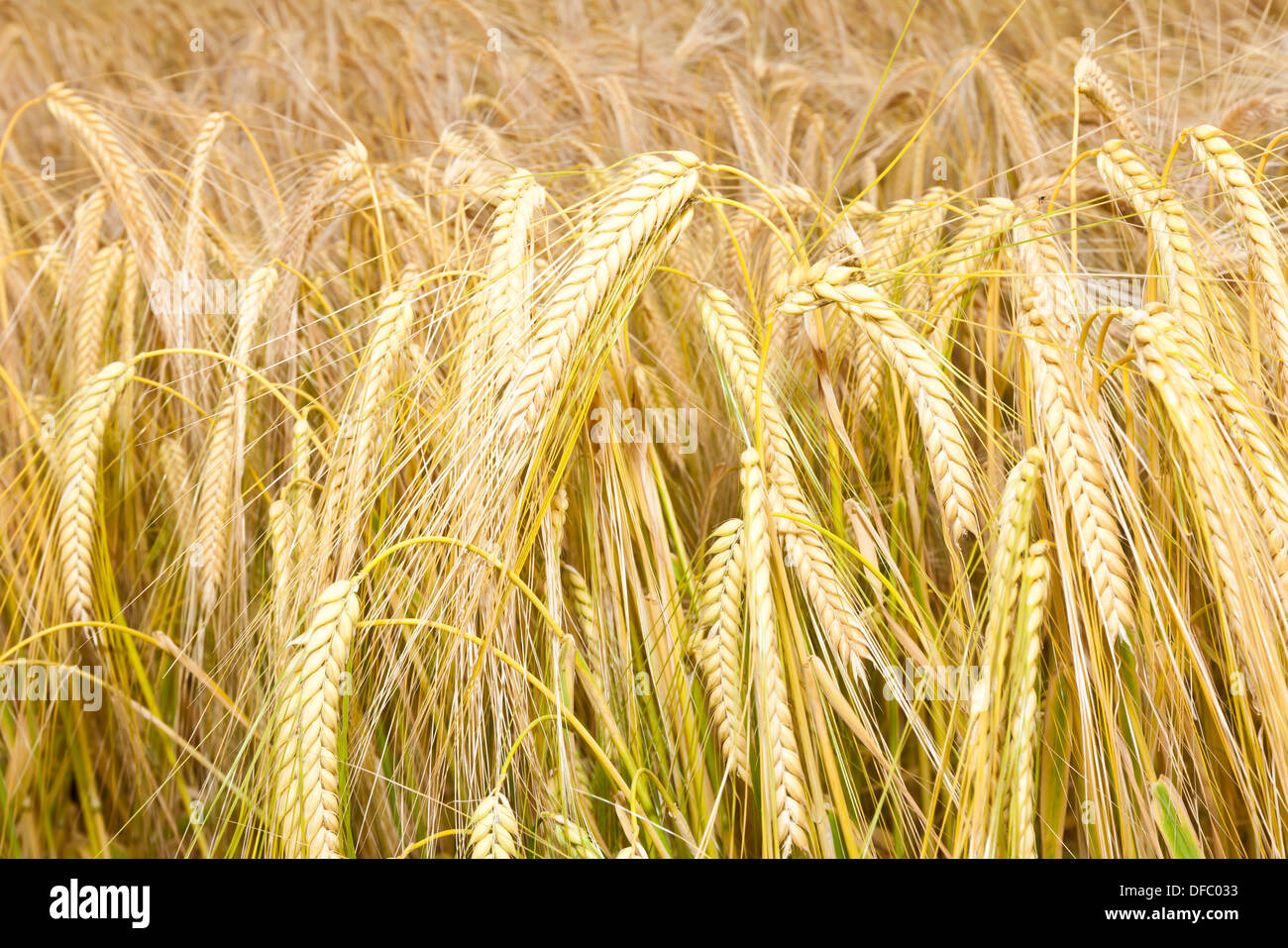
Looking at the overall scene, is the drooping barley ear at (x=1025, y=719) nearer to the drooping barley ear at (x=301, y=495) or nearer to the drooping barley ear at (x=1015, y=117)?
the drooping barley ear at (x=301, y=495)

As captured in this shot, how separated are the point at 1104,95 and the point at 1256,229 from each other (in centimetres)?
54

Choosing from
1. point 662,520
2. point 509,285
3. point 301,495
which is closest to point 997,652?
point 662,520

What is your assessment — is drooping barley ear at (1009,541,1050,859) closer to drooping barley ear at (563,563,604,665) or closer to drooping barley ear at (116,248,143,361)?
drooping barley ear at (563,563,604,665)

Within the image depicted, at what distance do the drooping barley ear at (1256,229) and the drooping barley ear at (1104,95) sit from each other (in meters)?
0.33

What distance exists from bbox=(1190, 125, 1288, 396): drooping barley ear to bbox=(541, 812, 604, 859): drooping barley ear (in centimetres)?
87

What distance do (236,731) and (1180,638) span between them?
49.1 inches

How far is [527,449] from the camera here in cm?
77

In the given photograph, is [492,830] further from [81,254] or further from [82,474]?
[81,254]

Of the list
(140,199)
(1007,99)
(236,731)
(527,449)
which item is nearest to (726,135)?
(1007,99)

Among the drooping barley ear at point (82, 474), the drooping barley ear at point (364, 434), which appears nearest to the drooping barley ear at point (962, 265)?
the drooping barley ear at point (364, 434)

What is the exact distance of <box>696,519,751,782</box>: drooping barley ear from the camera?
0.82m

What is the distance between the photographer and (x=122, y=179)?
4.30 feet

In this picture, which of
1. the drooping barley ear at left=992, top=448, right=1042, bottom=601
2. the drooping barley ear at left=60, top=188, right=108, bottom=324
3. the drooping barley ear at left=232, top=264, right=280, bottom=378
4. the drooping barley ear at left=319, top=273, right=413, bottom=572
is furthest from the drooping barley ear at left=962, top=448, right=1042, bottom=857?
the drooping barley ear at left=60, top=188, right=108, bottom=324

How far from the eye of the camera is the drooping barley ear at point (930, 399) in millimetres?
712
